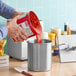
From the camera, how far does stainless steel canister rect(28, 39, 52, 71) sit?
158cm

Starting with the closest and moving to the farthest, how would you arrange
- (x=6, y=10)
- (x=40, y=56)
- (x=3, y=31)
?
(x=3, y=31)
(x=40, y=56)
(x=6, y=10)

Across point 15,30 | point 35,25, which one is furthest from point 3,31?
point 35,25

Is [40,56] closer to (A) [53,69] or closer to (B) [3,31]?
(A) [53,69]

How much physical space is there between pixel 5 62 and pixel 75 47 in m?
0.59

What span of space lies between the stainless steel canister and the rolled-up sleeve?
44 centimetres

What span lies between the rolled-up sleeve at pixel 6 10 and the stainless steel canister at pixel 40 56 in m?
0.44

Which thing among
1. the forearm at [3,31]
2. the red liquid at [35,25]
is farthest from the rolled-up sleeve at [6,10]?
the forearm at [3,31]

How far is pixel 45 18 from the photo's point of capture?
234cm

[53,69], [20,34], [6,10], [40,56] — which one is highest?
[6,10]

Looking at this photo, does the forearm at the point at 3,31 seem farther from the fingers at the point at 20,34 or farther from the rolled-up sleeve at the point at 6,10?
the rolled-up sleeve at the point at 6,10

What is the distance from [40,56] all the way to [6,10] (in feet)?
1.89

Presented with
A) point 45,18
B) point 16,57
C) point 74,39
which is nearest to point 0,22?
point 16,57

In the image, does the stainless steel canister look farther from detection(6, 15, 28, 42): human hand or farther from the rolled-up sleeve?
the rolled-up sleeve

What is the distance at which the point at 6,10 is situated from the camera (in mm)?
1923
